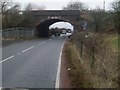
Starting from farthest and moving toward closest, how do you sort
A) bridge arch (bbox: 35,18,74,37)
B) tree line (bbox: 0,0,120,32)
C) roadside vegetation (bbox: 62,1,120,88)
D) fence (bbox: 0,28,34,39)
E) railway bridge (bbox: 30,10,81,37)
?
bridge arch (bbox: 35,18,74,37)
railway bridge (bbox: 30,10,81,37)
tree line (bbox: 0,0,120,32)
fence (bbox: 0,28,34,39)
roadside vegetation (bbox: 62,1,120,88)

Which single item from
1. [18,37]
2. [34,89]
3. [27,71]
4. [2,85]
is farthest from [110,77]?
[18,37]

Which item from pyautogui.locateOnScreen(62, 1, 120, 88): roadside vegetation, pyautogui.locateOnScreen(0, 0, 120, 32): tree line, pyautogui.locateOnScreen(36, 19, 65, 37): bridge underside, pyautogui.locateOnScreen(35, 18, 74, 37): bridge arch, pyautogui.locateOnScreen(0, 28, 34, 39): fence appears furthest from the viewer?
pyautogui.locateOnScreen(36, 19, 65, 37): bridge underside

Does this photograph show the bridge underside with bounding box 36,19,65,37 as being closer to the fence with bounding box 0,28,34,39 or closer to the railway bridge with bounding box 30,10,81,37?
the railway bridge with bounding box 30,10,81,37

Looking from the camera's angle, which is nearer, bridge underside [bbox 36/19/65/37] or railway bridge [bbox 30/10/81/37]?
railway bridge [bbox 30/10/81/37]

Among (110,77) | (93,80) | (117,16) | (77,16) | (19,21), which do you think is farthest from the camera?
(77,16)

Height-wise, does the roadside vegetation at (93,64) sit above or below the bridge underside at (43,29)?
above

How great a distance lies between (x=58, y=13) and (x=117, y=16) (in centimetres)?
2249

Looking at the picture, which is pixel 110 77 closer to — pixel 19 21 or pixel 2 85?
pixel 2 85

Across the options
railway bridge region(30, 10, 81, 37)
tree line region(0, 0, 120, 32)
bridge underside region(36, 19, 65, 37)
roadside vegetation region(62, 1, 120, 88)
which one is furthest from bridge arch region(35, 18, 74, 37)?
roadside vegetation region(62, 1, 120, 88)

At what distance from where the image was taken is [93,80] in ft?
35.4

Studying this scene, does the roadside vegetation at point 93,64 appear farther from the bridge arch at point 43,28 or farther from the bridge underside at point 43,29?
the bridge underside at point 43,29

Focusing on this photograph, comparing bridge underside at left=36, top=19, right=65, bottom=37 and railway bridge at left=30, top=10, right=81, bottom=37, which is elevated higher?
railway bridge at left=30, top=10, right=81, bottom=37

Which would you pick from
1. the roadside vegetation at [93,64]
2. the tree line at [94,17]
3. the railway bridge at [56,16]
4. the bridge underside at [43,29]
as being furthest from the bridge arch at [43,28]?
the roadside vegetation at [93,64]

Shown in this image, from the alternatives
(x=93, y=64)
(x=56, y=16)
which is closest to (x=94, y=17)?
(x=56, y=16)
